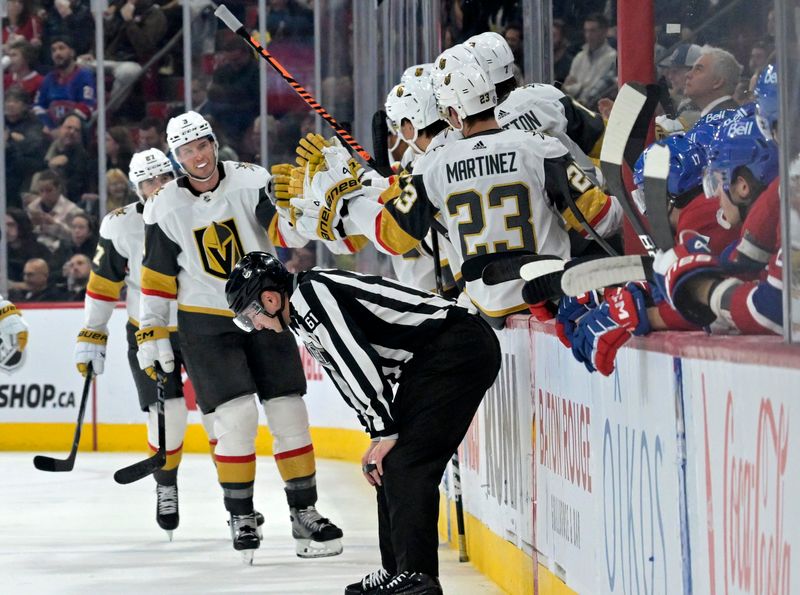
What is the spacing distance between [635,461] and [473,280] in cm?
135

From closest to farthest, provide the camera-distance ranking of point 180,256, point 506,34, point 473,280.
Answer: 1. point 473,280
2. point 180,256
3. point 506,34

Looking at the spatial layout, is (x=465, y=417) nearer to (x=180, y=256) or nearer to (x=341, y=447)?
(x=180, y=256)

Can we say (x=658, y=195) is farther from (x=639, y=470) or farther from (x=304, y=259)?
(x=304, y=259)

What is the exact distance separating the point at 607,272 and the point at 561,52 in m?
3.67

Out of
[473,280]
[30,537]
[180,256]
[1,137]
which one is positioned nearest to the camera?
[473,280]

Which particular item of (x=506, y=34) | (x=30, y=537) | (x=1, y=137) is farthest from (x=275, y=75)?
(x=30, y=537)

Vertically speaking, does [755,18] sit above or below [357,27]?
below

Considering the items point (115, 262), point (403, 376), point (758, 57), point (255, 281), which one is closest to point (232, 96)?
point (115, 262)

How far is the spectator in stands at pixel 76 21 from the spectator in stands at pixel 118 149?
670mm

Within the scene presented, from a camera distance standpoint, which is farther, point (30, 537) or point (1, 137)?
point (1, 137)

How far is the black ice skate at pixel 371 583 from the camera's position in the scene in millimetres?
3428

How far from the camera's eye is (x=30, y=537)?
17.3 ft

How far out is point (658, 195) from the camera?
2465 millimetres

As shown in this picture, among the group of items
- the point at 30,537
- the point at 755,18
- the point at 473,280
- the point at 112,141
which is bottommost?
the point at 30,537
